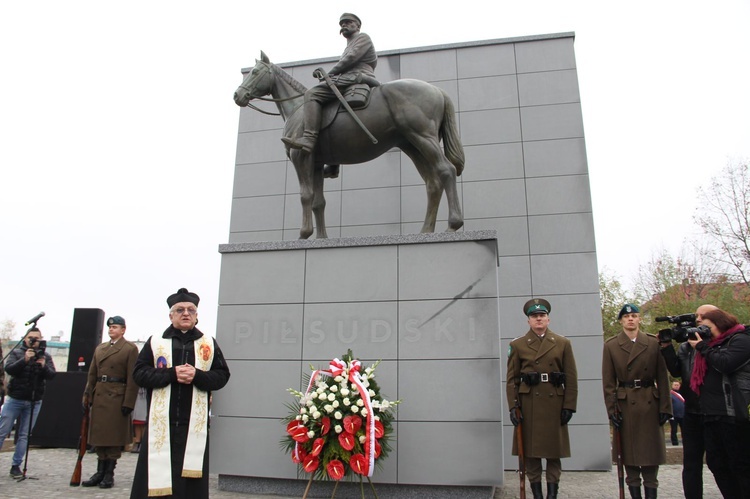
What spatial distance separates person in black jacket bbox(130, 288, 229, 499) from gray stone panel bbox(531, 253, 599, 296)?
610 cm

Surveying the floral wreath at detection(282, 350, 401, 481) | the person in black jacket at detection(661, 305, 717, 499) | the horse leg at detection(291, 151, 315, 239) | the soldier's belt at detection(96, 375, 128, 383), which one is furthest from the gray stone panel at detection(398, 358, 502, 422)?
the soldier's belt at detection(96, 375, 128, 383)

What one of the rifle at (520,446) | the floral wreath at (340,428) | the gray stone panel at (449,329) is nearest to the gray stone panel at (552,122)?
the gray stone panel at (449,329)

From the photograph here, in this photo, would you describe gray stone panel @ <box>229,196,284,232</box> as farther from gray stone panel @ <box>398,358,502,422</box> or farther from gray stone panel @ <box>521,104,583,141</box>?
gray stone panel @ <box>398,358,502,422</box>

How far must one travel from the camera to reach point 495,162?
31.7ft

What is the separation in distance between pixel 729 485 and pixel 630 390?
103 cm

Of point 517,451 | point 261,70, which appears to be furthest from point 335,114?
point 517,451

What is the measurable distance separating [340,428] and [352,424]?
110mm

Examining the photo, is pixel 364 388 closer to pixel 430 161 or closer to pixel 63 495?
pixel 430 161

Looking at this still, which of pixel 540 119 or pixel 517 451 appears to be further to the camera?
pixel 540 119

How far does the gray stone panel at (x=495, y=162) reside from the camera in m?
9.55

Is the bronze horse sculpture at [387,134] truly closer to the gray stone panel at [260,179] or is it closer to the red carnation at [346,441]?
the red carnation at [346,441]

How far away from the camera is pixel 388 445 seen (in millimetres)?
5441

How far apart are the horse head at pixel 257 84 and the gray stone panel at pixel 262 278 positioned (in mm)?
1943

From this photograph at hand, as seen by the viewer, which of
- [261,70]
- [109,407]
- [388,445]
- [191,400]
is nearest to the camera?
[191,400]
